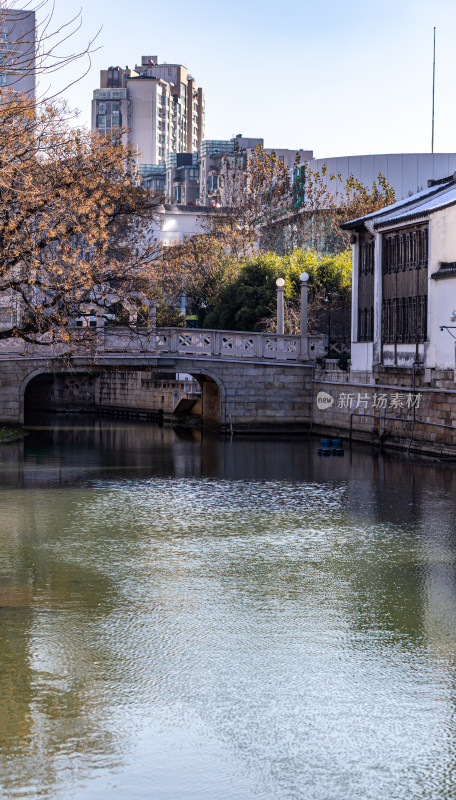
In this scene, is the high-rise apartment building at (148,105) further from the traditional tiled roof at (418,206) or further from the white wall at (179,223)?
the traditional tiled roof at (418,206)

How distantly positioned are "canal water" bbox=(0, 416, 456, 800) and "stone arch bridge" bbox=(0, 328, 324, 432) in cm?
1546

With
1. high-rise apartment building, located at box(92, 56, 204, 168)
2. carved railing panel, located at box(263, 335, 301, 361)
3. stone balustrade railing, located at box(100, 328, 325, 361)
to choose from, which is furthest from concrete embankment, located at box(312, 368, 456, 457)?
high-rise apartment building, located at box(92, 56, 204, 168)

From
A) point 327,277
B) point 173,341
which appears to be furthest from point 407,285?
point 327,277

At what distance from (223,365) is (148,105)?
8545cm

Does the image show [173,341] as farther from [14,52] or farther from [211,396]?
[14,52]

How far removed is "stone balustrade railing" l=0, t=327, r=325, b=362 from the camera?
122ft

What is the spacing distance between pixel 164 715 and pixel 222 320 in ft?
126

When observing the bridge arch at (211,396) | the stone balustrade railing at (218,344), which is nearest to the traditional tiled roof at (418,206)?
the stone balustrade railing at (218,344)

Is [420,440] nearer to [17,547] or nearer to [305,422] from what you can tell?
[305,422]

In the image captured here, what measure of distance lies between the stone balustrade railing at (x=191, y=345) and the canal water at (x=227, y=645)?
Answer: 1509cm

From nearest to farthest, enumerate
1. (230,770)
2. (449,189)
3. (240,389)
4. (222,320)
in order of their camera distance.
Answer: (230,770), (449,189), (240,389), (222,320)

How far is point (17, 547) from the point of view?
16094mm

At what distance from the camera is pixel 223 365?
129ft

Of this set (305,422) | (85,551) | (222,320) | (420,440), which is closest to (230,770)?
(85,551)
